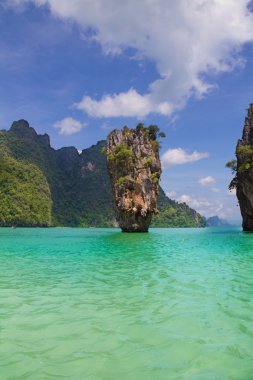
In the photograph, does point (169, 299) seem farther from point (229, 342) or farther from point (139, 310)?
point (229, 342)

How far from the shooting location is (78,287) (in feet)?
30.3

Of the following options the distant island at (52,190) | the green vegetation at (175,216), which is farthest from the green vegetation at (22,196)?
the green vegetation at (175,216)

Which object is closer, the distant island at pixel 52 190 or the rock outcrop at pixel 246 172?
the rock outcrop at pixel 246 172

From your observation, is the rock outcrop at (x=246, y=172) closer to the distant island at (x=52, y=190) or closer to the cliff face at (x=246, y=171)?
the cliff face at (x=246, y=171)

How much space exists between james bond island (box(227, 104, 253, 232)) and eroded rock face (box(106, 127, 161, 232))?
11.1 metres

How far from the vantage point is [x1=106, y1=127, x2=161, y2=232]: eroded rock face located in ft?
159

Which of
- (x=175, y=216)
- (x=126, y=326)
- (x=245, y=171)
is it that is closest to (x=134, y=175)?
(x=245, y=171)

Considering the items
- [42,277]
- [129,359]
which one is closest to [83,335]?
[129,359]

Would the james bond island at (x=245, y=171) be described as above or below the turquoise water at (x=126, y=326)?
above

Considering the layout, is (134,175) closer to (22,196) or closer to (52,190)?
(22,196)

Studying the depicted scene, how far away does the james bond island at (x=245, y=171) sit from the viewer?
4341 centimetres

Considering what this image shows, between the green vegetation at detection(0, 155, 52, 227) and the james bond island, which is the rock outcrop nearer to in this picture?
the james bond island

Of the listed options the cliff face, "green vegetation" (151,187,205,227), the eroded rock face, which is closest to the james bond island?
the cliff face

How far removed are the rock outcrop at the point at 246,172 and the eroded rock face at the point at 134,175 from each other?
1174 centimetres
